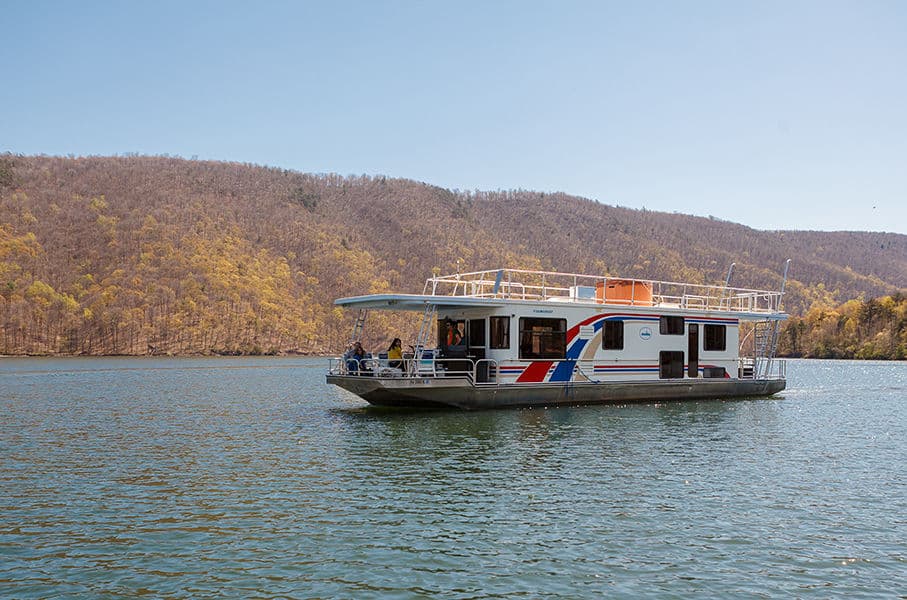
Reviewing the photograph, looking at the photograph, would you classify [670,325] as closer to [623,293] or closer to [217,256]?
[623,293]

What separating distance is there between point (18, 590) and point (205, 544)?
2728 millimetres

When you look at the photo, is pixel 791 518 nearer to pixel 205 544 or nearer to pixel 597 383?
pixel 205 544

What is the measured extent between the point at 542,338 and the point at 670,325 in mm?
6876

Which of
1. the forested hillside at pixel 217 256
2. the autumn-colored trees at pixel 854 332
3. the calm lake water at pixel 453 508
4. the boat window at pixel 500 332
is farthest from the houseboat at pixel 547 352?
the autumn-colored trees at pixel 854 332

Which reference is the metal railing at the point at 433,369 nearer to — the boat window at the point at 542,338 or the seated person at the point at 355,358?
the seated person at the point at 355,358

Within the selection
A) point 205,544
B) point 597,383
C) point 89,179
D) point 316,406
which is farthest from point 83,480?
point 89,179

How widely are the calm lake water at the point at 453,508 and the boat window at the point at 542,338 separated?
2.73 metres

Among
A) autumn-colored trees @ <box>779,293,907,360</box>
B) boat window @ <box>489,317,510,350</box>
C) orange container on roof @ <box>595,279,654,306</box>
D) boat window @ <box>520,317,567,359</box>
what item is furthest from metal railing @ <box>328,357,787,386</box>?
autumn-colored trees @ <box>779,293,907,360</box>

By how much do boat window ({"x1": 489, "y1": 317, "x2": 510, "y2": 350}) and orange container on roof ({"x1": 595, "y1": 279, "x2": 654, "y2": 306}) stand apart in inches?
213

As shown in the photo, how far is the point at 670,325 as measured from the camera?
33.5 m

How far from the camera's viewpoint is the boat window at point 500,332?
29.2 metres

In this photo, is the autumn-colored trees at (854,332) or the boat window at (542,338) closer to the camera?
the boat window at (542,338)

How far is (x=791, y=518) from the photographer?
14.1 meters

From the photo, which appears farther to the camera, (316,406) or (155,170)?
(155,170)
